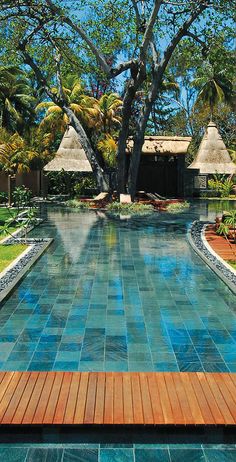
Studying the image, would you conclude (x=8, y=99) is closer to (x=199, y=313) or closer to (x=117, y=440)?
(x=199, y=313)

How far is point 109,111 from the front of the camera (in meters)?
34.8

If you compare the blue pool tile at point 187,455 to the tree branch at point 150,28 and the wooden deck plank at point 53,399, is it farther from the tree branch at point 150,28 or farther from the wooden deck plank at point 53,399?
the tree branch at point 150,28

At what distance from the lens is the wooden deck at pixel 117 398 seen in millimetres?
3477

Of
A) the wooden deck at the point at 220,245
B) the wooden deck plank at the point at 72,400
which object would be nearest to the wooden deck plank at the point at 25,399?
the wooden deck plank at the point at 72,400

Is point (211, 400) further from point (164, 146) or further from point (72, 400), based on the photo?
point (164, 146)

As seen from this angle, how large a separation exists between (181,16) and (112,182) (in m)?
11.2

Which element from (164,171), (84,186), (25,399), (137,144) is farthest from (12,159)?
(25,399)

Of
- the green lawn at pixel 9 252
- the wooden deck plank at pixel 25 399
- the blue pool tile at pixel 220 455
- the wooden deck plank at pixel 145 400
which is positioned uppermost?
the green lawn at pixel 9 252

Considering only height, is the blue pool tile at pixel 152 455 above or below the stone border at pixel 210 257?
below

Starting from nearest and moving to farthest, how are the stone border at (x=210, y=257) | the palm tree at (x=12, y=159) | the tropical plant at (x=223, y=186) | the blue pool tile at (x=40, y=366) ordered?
the blue pool tile at (x=40, y=366), the stone border at (x=210, y=257), the tropical plant at (x=223, y=186), the palm tree at (x=12, y=159)

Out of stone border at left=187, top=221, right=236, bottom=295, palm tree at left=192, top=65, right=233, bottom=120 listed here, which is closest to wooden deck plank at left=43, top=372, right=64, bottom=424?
stone border at left=187, top=221, right=236, bottom=295

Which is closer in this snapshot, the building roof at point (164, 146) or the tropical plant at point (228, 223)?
the tropical plant at point (228, 223)

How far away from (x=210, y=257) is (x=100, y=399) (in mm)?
6729

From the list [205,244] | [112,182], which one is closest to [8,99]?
[112,182]
